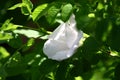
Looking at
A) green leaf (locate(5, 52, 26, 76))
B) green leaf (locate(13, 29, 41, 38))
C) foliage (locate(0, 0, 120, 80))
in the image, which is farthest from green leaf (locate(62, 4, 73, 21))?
green leaf (locate(5, 52, 26, 76))

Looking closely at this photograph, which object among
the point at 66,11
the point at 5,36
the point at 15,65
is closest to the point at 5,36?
the point at 5,36

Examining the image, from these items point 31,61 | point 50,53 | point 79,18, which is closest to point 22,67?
point 31,61

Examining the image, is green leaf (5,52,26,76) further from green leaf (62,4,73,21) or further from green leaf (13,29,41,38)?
green leaf (62,4,73,21)

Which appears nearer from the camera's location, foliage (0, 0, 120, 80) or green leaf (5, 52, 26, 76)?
foliage (0, 0, 120, 80)

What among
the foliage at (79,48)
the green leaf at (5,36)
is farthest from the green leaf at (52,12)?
the green leaf at (5,36)

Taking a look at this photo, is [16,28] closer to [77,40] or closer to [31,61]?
[31,61]

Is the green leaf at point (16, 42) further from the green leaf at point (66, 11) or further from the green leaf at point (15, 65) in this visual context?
the green leaf at point (66, 11)

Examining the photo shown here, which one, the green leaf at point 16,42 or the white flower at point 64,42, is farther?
the green leaf at point 16,42
